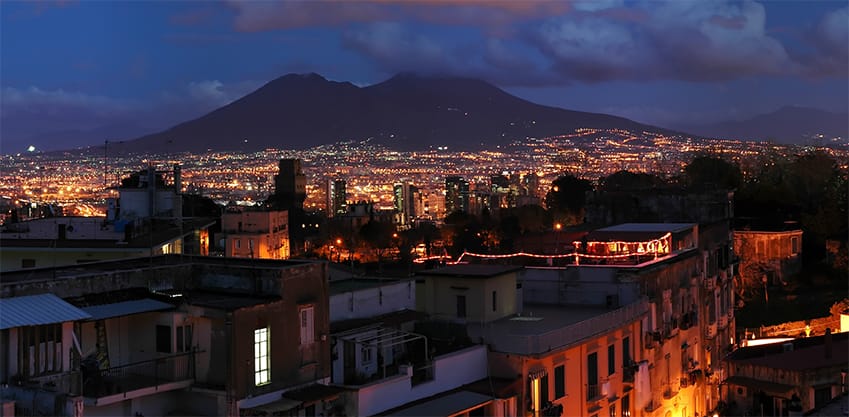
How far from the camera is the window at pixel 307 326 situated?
46.3ft

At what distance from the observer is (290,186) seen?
260 ft

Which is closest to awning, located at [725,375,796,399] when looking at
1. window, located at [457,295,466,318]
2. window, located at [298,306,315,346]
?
window, located at [457,295,466,318]

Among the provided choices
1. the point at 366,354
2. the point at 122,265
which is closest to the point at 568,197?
the point at 366,354

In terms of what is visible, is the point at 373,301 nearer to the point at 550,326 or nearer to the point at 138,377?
the point at 550,326

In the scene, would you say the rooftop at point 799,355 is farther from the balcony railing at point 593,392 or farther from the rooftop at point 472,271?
the rooftop at point 472,271

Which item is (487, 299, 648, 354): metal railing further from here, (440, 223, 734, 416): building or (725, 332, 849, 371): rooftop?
(725, 332, 849, 371): rooftop

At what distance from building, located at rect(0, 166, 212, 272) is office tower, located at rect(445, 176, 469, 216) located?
2392 inches

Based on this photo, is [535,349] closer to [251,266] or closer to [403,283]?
[403,283]

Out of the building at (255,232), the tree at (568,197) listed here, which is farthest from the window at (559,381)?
the tree at (568,197)

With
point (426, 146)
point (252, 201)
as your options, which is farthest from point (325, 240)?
point (426, 146)

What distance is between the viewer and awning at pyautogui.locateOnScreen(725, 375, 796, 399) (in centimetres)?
2484

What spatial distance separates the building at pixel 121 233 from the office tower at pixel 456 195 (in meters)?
60.8

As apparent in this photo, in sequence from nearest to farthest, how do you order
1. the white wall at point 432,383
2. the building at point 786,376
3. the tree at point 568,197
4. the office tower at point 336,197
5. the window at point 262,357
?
the window at point 262,357, the white wall at point 432,383, the building at point 786,376, the tree at point 568,197, the office tower at point 336,197

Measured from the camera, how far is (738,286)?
44188 millimetres
